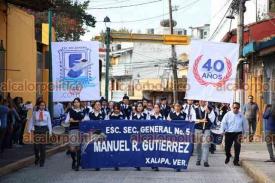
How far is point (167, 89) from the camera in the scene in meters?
64.1

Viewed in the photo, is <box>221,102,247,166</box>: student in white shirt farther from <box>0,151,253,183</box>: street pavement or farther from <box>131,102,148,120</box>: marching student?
<box>131,102,148,120</box>: marching student

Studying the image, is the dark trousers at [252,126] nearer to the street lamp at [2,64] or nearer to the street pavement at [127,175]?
the street pavement at [127,175]

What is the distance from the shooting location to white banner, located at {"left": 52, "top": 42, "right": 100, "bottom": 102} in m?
17.0

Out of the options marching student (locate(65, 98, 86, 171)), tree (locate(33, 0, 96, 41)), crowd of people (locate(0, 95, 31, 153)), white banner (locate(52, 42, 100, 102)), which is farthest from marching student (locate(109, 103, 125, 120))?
tree (locate(33, 0, 96, 41))

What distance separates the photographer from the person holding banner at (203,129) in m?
16.6

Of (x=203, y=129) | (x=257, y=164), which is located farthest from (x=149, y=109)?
(x=257, y=164)

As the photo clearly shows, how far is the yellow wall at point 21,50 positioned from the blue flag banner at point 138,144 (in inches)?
312

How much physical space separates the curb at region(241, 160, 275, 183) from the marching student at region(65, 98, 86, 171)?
160 inches

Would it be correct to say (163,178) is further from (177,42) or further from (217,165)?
(177,42)

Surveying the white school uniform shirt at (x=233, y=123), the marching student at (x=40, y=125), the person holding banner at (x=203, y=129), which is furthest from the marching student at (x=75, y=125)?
the white school uniform shirt at (x=233, y=123)

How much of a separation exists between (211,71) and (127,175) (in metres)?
3.50

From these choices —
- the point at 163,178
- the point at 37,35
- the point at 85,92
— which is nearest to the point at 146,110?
the point at 85,92

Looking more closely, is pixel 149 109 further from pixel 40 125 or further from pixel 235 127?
pixel 40 125

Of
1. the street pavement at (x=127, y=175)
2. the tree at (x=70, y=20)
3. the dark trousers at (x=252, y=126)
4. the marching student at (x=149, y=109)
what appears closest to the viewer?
the street pavement at (x=127, y=175)
